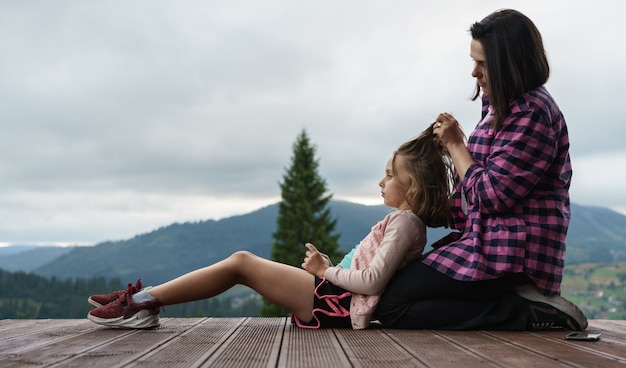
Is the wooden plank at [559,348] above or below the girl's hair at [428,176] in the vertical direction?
below

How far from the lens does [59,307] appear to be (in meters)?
53.4

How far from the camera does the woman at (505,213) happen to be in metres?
3.28

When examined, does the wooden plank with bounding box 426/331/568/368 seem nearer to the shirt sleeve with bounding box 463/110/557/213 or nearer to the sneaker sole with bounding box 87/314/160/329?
the shirt sleeve with bounding box 463/110/557/213

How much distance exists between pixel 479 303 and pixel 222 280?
4.12ft

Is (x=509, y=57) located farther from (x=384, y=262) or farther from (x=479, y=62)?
(x=384, y=262)

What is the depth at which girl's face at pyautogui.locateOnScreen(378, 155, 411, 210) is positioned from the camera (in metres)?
3.52

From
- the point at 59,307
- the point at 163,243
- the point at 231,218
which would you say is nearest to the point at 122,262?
the point at 163,243

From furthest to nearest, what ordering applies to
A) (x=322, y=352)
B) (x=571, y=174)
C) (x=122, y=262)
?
(x=122, y=262)
(x=571, y=174)
(x=322, y=352)

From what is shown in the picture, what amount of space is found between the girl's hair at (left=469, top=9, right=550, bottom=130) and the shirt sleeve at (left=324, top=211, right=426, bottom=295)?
0.62 meters

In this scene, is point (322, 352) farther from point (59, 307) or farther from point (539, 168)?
point (59, 307)

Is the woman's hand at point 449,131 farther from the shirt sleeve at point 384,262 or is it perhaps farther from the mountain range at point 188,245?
the mountain range at point 188,245

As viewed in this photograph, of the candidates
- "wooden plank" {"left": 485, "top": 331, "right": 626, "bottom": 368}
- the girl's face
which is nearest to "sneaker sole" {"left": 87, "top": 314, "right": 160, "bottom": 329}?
the girl's face

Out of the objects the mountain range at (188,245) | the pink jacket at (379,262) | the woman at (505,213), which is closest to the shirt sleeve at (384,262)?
the pink jacket at (379,262)

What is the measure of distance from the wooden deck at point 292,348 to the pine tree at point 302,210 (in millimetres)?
34241
